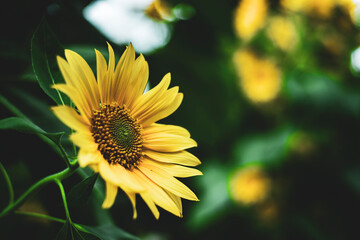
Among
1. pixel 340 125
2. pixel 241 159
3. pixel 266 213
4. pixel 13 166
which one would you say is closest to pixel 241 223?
pixel 266 213

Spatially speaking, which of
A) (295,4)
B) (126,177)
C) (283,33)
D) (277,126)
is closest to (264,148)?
(277,126)

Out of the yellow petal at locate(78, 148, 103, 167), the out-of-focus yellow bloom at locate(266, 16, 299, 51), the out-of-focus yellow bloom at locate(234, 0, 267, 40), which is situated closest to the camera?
the yellow petal at locate(78, 148, 103, 167)

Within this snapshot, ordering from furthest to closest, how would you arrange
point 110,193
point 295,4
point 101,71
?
point 295,4, point 101,71, point 110,193

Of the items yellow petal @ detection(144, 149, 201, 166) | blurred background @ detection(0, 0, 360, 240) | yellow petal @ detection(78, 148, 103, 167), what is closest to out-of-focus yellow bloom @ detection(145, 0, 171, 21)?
blurred background @ detection(0, 0, 360, 240)

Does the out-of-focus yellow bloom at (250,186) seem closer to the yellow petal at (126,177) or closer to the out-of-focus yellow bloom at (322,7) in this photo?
the out-of-focus yellow bloom at (322,7)

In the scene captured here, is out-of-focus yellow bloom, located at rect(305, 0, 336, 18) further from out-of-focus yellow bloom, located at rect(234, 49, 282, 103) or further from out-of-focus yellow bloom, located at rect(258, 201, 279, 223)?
out-of-focus yellow bloom, located at rect(258, 201, 279, 223)

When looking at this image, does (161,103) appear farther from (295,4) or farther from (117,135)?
(295,4)

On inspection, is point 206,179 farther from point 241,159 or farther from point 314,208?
point 314,208
